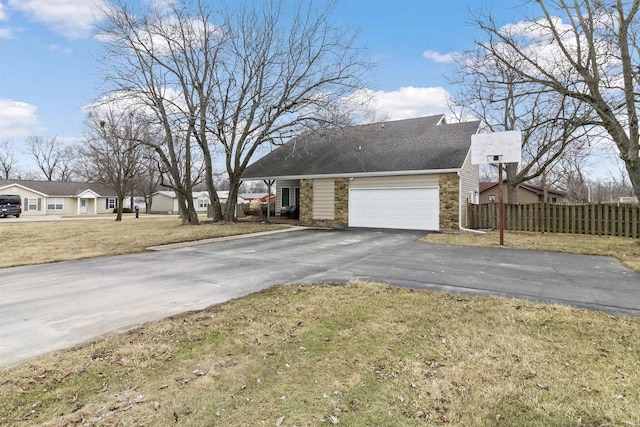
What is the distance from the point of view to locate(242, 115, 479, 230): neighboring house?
14376mm

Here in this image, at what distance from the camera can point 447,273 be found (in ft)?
21.9

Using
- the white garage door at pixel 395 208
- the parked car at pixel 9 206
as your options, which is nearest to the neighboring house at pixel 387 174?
the white garage door at pixel 395 208

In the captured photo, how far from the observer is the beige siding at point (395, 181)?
14.6 m

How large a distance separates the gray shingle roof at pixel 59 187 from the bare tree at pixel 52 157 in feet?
27.7

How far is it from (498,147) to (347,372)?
1084cm

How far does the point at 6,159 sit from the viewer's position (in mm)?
53156

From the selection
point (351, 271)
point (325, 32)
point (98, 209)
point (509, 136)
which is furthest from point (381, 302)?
point (98, 209)

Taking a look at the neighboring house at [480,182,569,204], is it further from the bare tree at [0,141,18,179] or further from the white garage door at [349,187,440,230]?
the bare tree at [0,141,18,179]

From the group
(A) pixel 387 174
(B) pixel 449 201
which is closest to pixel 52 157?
(A) pixel 387 174

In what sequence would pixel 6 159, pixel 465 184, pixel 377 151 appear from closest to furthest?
pixel 465 184 → pixel 377 151 → pixel 6 159

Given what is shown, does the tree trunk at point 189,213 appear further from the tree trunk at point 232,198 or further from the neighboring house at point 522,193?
the neighboring house at point 522,193

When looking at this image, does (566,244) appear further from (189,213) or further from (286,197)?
(189,213)

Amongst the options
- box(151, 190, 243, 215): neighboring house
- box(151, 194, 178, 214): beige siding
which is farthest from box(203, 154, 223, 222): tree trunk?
box(151, 194, 178, 214): beige siding

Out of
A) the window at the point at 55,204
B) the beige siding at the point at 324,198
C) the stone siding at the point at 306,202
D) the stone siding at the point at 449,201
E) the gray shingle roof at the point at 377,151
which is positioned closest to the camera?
the stone siding at the point at 449,201
